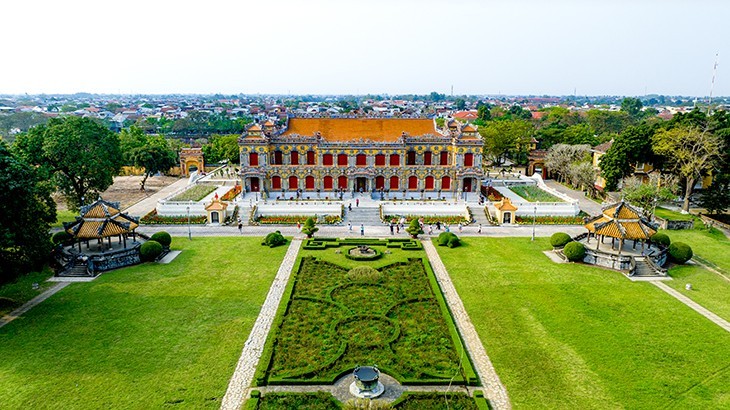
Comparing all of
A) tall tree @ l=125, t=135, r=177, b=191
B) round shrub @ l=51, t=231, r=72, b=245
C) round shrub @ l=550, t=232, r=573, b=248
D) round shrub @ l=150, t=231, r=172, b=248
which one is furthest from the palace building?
round shrub @ l=51, t=231, r=72, b=245

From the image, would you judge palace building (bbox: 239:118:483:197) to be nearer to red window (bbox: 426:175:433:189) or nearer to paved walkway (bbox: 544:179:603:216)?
red window (bbox: 426:175:433:189)

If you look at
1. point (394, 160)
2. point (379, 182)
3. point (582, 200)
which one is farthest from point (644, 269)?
point (379, 182)

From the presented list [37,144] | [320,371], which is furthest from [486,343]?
[37,144]

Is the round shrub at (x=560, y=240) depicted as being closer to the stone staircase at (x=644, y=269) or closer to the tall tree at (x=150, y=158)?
the stone staircase at (x=644, y=269)

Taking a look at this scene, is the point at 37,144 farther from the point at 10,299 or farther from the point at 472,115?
the point at 472,115

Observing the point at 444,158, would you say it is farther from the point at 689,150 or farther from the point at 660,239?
the point at 660,239

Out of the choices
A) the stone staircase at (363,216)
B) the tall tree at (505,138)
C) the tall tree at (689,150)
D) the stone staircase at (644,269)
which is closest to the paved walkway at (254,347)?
the stone staircase at (363,216)
